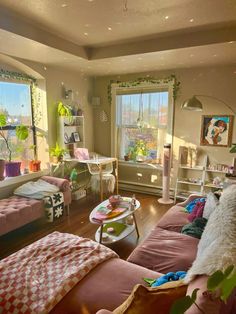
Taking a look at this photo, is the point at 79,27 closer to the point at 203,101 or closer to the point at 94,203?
the point at 203,101

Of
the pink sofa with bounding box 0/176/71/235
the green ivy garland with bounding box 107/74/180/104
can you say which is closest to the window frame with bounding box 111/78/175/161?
the green ivy garland with bounding box 107/74/180/104

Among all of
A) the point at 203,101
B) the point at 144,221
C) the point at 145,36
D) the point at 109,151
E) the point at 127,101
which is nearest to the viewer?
the point at 145,36

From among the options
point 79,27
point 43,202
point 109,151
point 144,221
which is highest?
point 79,27

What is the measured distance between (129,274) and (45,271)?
60 centimetres

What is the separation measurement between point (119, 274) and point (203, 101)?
10.7ft

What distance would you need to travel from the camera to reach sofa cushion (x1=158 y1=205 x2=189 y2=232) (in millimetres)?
2430

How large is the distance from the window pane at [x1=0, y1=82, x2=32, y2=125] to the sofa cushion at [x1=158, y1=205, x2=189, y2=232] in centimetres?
267

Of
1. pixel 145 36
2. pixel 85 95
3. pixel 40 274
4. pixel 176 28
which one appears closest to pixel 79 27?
pixel 145 36

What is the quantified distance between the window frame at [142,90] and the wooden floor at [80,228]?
1304 mm

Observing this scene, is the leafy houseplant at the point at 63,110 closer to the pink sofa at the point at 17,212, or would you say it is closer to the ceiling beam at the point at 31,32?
the ceiling beam at the point at 31,32

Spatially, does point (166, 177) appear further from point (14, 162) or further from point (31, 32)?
point (31, 32)

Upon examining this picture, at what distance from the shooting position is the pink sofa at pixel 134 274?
4.51ft

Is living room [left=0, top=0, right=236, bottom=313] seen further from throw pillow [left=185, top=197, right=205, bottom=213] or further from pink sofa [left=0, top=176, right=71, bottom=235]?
throw pillow [left=185, top=197, right=205, bottom=213]

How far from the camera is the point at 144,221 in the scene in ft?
11.4
